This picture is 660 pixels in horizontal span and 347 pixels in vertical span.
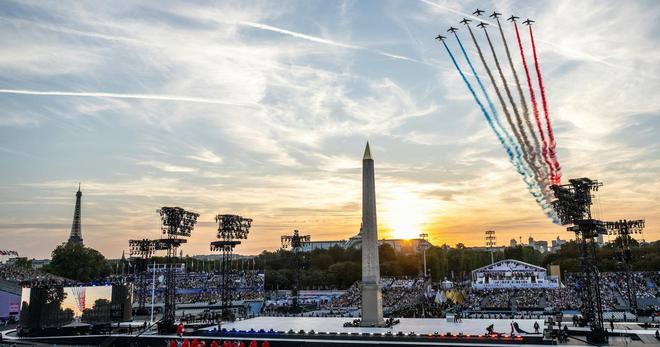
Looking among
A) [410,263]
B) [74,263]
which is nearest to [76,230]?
[74,263]

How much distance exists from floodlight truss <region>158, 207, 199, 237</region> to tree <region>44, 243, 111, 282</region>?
53617mm

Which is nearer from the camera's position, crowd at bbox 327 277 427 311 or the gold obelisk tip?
the gold obelisk tip

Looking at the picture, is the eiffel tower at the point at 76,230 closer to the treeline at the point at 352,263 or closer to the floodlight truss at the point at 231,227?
the treeline at the point at 352,263

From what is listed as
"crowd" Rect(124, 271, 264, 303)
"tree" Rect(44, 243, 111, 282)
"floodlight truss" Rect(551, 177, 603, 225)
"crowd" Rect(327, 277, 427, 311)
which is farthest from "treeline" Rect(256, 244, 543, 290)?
"floodlight truss" Rect(551, 177, 603, 225)

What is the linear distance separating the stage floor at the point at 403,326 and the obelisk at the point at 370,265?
165 centimetres

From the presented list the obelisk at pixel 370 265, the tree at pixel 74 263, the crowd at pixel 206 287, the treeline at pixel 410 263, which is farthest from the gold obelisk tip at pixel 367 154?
the tree at pixel 74 263

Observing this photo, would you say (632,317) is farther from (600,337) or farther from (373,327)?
(373,327)

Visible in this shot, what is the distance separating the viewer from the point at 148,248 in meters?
62.0

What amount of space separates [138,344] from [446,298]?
4498cm

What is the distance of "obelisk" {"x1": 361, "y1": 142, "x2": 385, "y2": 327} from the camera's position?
41.2m

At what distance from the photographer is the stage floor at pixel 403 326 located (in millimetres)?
37844

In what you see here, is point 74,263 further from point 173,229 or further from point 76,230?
point 76,230

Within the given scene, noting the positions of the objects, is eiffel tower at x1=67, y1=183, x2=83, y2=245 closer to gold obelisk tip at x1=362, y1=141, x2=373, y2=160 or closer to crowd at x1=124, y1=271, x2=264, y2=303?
crowd at x1=124, y1=271, x2=264, y2=303

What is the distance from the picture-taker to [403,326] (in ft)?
135
